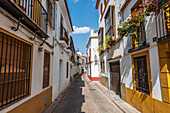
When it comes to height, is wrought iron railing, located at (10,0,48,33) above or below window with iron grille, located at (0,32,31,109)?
above

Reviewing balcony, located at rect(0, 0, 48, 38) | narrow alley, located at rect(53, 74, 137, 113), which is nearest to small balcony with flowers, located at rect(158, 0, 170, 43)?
narrow alley, located at rect(53, 74, 137, 113)

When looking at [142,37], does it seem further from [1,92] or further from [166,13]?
[1,92]

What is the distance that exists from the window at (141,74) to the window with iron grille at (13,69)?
4.45 metres

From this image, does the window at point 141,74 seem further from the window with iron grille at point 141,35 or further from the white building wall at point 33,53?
the white building wall at point 33,53

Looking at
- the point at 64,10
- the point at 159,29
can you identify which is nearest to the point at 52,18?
the point at 64,10

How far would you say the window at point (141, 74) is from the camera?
13.5 feet

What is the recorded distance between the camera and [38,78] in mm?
4180

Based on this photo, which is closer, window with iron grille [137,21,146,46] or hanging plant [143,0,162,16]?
hanging plant [143,0,162,16]

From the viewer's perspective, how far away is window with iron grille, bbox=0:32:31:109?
242 cm

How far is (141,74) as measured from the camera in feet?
14.5

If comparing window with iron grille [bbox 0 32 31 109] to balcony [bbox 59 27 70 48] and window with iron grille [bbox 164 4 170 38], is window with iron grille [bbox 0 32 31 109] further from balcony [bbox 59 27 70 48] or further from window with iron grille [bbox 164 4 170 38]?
window with iron grille [bbox 164 4 170 38]

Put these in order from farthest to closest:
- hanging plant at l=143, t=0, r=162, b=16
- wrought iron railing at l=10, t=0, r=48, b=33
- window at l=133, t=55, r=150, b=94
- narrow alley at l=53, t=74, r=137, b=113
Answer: narrow alley at l=53, t=74, r=137, b=113, window at l=133, t=55, r=150, b=94, wrought iron railing at l=10, t=0, r=48, b=33, hanging plant at l=143, t=0, r=162, b=16

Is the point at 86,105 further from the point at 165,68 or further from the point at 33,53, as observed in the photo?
the point at 165,68

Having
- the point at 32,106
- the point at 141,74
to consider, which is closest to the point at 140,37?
the point at 141,74
